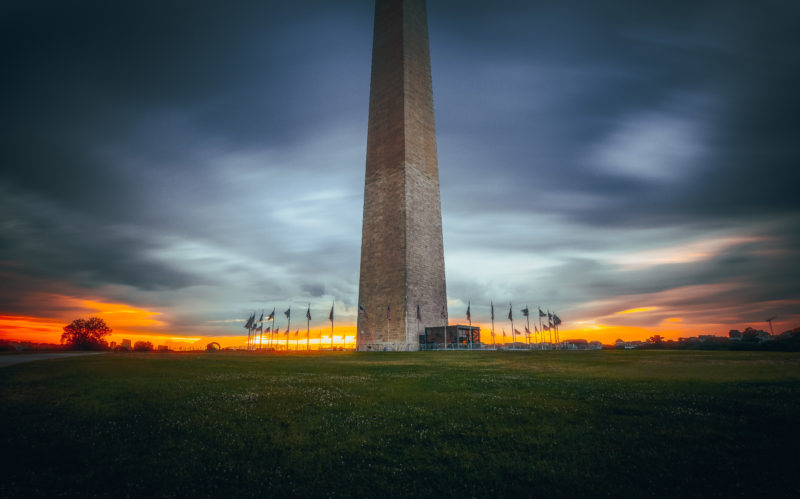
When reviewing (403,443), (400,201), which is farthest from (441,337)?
(403,443)

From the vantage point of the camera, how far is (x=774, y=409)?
368 inches

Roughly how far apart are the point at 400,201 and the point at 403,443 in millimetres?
51569

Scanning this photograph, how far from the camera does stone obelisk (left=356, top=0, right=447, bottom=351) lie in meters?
56.1

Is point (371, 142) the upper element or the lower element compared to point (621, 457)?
upper

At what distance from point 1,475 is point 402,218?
171ft

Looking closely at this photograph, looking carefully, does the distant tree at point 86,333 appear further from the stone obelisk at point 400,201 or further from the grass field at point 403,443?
the grass field at point 403,443

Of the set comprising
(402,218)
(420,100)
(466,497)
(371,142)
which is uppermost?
(420,100)

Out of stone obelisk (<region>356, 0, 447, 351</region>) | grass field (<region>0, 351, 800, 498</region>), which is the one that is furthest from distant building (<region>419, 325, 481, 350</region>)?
grass field (<region>0, 351, 800, 498</region>)

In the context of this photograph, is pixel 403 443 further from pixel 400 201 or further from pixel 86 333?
pixel 86 333

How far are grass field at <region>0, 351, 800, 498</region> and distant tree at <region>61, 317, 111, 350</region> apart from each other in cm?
6787

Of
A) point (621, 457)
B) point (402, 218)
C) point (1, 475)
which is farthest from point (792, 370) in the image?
point (402, 218)

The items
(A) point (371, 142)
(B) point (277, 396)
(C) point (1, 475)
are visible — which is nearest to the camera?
(C) point (1, 475)

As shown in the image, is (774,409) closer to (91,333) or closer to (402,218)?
(402,218)

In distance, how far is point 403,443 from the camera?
7.43m
